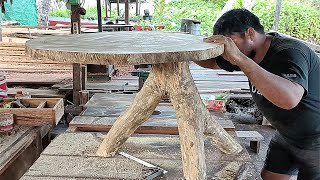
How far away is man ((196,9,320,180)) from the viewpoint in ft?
5.25

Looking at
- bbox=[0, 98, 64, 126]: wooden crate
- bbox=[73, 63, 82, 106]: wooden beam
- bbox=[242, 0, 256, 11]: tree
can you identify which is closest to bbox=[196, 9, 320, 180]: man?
bbox=[0, 98, 64, 126]: wooden crate

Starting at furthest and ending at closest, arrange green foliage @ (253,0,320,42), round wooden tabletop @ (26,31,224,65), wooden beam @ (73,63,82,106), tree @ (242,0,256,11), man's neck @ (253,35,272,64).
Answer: green foliage @ (253,0,320,42) → tree @ (242,0,256,11) → wooden beam @ (73,63,82,106) → man's neck @ (253,35,272,64) → round wooden tabletop @ (26,31,224,65)

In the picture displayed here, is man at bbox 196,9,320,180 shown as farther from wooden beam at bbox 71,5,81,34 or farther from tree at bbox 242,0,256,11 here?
tree at bbox 242,0,256,11

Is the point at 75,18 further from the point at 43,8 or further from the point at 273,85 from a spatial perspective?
the point at 43,8

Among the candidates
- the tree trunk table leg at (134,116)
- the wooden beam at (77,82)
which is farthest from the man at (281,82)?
the wooden beam at (77,82)

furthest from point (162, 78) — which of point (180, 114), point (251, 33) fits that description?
point (251, 33)

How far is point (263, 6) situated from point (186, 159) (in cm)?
1202

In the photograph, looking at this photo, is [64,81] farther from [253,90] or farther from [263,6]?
[263,6]

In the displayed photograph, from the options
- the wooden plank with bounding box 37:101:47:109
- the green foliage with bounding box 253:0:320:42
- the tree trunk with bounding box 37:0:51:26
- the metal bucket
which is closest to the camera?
the metal bucket

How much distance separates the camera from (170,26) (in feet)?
40.1

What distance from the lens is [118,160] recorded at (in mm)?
1985

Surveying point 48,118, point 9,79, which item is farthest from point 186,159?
point 9,79

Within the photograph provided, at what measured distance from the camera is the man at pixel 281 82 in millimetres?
1602

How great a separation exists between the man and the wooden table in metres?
0.17
